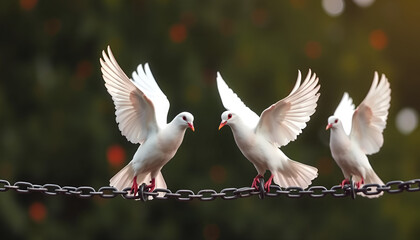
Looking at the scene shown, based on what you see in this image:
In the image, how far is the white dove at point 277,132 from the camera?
438 centimetres

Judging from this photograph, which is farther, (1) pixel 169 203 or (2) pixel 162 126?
(1) pixel 169 203

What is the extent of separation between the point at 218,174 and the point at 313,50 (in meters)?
1.60

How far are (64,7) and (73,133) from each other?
50.1 inches

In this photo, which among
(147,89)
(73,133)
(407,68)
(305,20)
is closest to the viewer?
(147,89)

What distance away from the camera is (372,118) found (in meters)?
4.63

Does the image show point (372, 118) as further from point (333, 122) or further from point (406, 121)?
point (406, 121)

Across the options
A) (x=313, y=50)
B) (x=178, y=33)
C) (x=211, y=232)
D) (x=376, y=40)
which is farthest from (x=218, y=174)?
(x=376, y=40)

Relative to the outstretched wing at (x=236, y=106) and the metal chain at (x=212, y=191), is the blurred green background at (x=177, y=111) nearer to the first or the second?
the outstretched wing at (x=236, y=106)

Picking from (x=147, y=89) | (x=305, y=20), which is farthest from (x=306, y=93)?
(x=305, y=20)

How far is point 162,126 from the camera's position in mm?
4539

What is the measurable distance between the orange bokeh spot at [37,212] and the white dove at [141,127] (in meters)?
2.95

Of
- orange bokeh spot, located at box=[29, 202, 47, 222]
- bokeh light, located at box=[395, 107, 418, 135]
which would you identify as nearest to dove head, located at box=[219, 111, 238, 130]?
orange bokeh spot, located at box=[29, 202, 47, 222]

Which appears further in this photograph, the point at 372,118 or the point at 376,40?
the point at 376,40

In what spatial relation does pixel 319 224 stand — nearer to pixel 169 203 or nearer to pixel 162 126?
pixel 169 203
